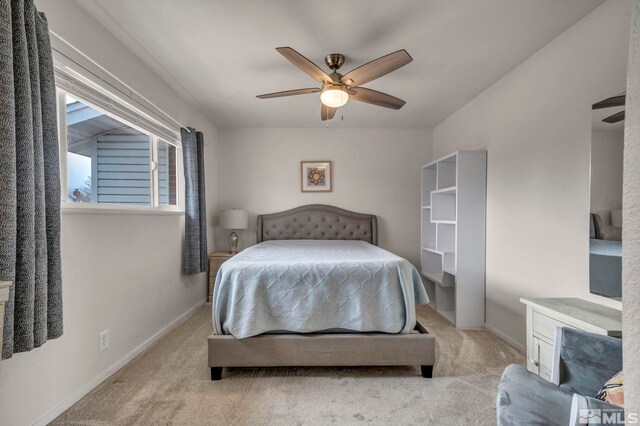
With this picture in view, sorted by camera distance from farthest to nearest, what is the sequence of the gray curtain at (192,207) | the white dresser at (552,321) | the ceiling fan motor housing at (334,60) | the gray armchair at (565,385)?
the gray curtain at (192,207) < the ceiling fan motor housing at (334,60) < the white dresser at (552,321) < the gray armchair at (565,385)

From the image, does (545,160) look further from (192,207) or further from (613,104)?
(192,207)

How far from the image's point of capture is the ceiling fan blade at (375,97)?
255cm

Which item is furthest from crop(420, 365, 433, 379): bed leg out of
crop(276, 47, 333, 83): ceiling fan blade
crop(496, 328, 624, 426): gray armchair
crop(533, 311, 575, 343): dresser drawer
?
crop(276, 47, 333, 83): ceiling fan blade

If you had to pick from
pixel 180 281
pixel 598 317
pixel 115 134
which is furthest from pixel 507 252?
pixel 115 134

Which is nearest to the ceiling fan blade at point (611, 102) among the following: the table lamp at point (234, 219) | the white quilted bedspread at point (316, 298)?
the white quilted bedspread at point (316, 298)

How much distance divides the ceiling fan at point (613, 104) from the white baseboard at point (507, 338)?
180 centimetres

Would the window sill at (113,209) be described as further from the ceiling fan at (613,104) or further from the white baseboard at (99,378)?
the ceiling fan at (613,104)

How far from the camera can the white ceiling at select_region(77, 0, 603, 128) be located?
192 centimetres

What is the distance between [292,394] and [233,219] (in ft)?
8.71

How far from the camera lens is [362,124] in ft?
14.4

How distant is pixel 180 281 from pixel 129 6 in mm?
2472

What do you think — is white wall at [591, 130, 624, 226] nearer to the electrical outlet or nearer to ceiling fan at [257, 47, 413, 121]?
ceiling fan at [257, 47, 413, 121]

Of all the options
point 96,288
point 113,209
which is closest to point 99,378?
point 96,288

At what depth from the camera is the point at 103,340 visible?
7.00 ft
